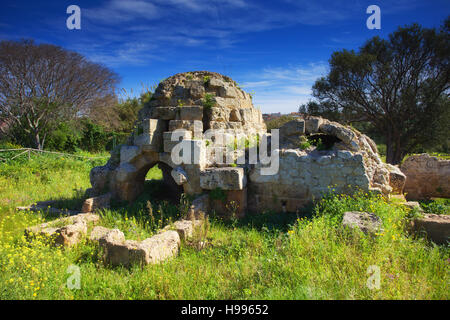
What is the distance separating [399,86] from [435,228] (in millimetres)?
13629

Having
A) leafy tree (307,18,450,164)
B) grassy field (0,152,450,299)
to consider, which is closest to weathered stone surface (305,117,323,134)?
grassy field (0,152,450,299)

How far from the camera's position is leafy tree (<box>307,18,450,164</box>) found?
14.2 metres

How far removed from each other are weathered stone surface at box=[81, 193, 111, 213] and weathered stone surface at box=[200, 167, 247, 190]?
2473mm

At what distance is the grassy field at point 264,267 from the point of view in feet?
9.80

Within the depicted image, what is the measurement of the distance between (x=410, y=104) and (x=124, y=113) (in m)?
20.7

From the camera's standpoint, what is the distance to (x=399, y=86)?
1502cm

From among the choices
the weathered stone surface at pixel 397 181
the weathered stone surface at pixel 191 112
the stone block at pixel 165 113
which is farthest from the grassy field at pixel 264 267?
the stone block at pixel 165 113

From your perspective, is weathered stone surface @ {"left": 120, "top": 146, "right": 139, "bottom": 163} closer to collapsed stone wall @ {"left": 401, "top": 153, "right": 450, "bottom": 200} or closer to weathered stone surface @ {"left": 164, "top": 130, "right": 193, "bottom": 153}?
weathered stone surface @ {"left": 164, "top": 130, "right": 193, "bottom": 153}

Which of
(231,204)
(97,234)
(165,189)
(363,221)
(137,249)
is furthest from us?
(165,189)

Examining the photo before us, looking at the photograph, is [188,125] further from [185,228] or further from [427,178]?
[427,178]

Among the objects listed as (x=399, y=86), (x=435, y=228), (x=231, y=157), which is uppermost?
(x=399, y=86)

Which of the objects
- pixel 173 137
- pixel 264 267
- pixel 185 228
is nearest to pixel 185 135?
pixel 173 137

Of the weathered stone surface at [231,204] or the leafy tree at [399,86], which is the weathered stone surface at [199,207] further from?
the leafy tree at [399,86]
